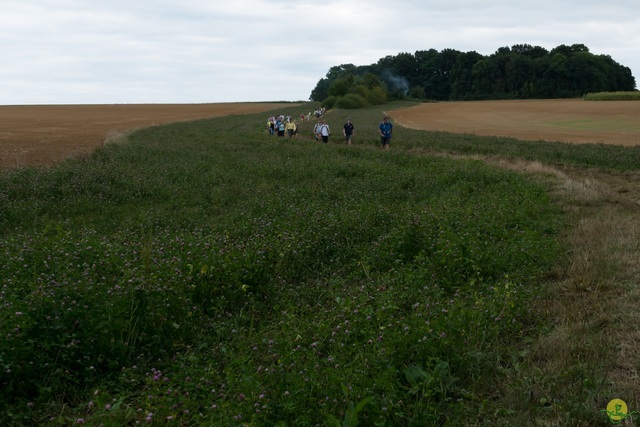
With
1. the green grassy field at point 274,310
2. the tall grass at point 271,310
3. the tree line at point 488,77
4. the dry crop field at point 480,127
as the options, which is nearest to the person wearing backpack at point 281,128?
the dry crop field at point 480,127

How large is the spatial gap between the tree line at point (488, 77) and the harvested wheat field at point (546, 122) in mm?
24680

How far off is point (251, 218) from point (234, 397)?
555 cm

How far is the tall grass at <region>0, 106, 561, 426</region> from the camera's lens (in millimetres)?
4145

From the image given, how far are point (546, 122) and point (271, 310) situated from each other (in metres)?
50.1

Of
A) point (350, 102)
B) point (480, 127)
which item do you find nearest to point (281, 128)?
point (480, 127)

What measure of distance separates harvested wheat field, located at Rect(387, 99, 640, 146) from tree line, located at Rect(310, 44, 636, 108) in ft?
81.0

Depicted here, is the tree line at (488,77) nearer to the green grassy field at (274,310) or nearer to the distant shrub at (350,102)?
the distant shrub at (350,102)

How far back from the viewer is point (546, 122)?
2004 inches

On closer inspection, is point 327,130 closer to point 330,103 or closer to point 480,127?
point 480,127

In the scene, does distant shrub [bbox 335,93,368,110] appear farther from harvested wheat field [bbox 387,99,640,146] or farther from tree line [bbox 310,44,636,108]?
harvested wheat field [bbox 387,99,640,146]

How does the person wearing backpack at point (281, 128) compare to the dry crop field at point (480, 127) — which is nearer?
the dry crop field at point (480, 127)

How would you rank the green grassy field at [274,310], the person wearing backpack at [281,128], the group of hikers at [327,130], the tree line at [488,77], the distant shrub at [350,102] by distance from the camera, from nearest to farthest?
1. the green grassy field at [274,310]
2. the group of hikers at [327,130]
3. the person wearing backpack at [281,128]
4. the distant shrub at [350,102]
5. the tree line at [488,77]

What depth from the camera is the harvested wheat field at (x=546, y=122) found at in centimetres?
3750

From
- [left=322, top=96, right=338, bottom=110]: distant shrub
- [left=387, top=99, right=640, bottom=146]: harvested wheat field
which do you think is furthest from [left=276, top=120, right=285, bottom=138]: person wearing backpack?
[left=322, top=96, right=338, bottom=110]: distant shrub
